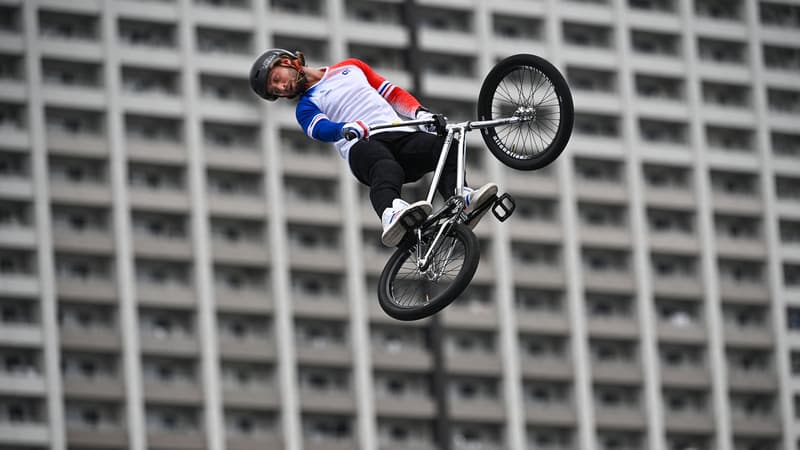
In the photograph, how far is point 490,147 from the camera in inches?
787

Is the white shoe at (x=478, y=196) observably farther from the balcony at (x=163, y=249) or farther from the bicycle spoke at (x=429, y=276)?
the balcony at (x=163, y=249)

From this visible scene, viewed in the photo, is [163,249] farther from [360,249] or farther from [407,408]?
[407,408]

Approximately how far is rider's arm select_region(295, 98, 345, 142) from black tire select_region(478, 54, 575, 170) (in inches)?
65.2

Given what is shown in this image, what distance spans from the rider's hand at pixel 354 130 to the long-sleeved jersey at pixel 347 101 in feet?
1.75

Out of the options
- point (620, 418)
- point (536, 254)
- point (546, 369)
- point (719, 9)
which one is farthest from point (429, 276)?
point (719, 9)

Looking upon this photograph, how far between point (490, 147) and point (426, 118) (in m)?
0.91

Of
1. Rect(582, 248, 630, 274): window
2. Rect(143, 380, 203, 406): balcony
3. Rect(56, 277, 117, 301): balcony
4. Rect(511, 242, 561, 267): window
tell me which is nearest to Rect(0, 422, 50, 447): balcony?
Rect(143, 380, 203, 406): balcony

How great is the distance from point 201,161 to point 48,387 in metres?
15.8

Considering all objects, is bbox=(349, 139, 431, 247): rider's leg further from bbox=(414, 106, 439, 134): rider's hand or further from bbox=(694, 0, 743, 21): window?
bbox=(694, 0, 743, 21): window

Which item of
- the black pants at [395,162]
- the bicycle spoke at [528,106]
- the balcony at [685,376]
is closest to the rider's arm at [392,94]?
the black pants at [395,162]

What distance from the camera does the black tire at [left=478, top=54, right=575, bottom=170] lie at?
19047mm

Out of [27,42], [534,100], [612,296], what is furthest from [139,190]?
[534,100]

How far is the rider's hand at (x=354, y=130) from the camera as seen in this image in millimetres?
19172

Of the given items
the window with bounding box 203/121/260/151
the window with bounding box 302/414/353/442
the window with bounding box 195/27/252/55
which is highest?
the window with bounding box 195/27/252/55
